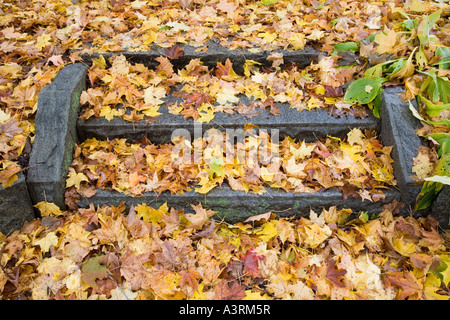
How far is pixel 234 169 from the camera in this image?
266 centimetres

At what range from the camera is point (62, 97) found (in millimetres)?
2809

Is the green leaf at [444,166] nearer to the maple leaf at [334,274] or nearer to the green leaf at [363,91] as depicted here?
the green leaf at [363,91]

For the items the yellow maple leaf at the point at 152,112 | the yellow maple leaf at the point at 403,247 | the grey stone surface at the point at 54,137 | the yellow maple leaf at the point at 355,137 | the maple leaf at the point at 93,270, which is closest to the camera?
the maple leaf at the point at 93,270

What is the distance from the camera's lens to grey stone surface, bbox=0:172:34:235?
2412 mm

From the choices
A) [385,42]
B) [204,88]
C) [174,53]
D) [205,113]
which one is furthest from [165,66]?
[385,42]

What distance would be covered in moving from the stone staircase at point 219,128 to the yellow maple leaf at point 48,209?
0.04 meters

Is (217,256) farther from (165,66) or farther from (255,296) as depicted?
(165,66)

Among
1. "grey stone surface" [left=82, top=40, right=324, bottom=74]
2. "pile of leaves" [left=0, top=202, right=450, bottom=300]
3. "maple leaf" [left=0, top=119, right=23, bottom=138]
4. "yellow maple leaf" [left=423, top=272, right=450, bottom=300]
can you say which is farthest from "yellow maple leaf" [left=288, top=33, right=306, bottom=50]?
"maple leaf" [left=0, top=119, right=23, bottom=138]

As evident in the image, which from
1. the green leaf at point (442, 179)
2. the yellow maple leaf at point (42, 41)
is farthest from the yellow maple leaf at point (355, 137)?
the yellow maple leaf at point (42, 41)

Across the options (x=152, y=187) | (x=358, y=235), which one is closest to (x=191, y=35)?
(x=152, y=187)

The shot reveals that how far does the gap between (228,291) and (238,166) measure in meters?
0.97

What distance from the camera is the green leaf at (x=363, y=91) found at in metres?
2.87

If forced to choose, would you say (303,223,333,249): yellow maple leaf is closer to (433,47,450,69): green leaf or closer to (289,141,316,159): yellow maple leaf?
(289,141,316,159): yellow maple leaf
